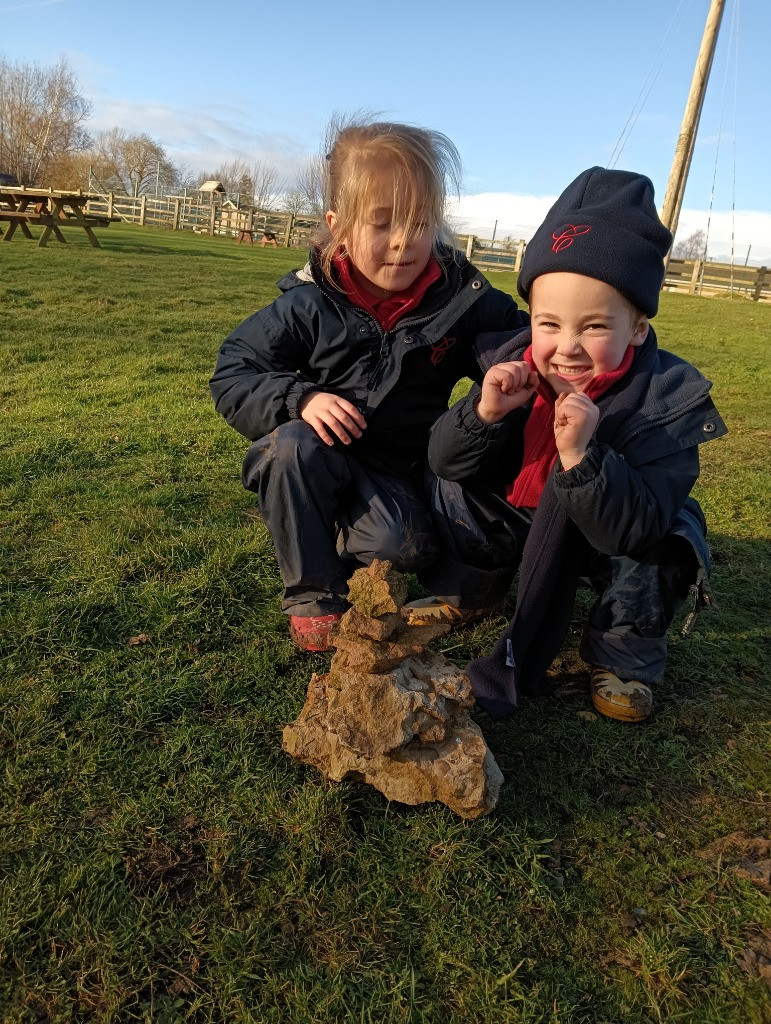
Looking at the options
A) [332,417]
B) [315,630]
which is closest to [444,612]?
[315,630]

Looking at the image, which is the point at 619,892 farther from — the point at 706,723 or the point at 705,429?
the point at 705,429

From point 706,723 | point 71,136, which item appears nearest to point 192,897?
point 706,723

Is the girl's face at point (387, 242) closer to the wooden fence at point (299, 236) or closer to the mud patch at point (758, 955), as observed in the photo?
the mud patch at point (758, 955)

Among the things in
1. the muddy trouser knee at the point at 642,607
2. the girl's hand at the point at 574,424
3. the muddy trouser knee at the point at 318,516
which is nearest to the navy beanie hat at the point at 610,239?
the girl's hand at the point at 574,424

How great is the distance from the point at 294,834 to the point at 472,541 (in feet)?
4.64

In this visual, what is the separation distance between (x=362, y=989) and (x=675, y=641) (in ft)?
6.84

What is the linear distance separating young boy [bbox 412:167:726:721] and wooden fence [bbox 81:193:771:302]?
15.6m

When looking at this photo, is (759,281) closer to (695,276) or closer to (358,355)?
(695,276)

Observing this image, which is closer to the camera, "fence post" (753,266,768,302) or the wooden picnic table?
the wooden picnic table

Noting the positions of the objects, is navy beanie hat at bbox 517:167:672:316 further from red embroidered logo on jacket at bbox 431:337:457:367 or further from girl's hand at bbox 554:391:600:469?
red embroidered logo on jacket at bbox 431:337:457:367

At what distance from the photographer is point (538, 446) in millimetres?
2854

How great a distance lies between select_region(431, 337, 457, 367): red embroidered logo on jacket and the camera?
310cm

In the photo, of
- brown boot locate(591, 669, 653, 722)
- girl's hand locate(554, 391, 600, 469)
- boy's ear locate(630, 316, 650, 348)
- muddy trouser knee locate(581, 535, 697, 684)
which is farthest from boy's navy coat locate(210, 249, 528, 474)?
brown boot locate(591, 669, 653, 722)

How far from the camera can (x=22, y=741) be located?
231 cm
